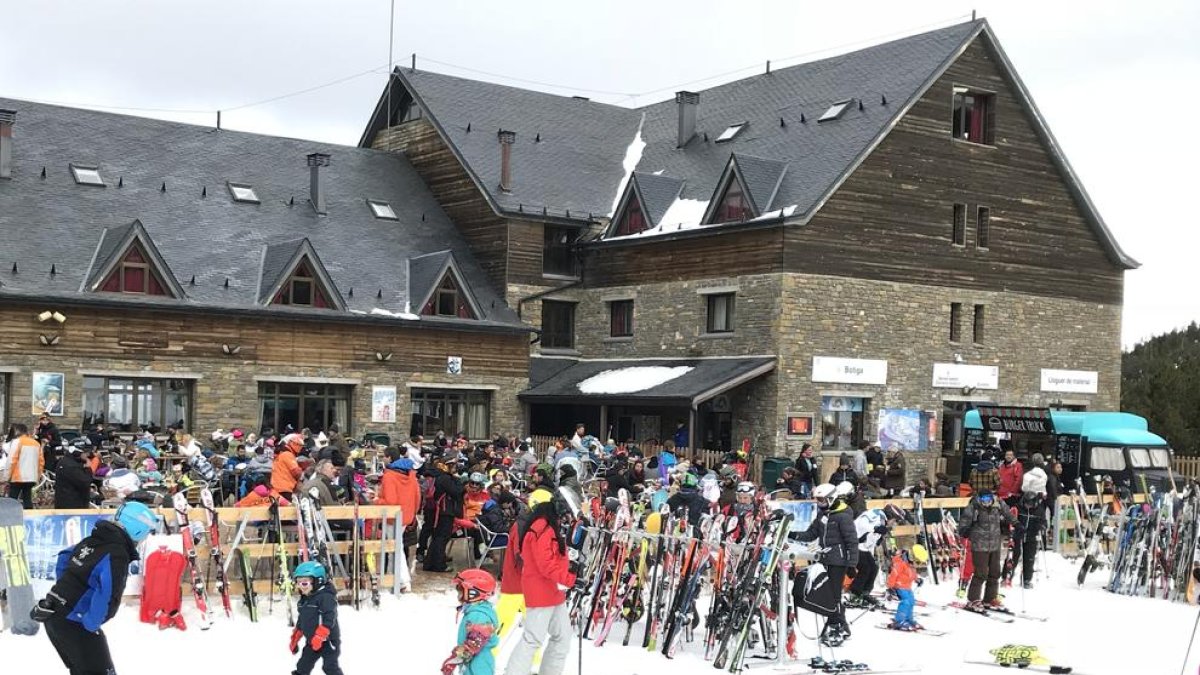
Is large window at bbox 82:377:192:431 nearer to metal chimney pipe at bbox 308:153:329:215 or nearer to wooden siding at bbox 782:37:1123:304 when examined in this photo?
metal chimney pipe at bbox 308:153:329:215

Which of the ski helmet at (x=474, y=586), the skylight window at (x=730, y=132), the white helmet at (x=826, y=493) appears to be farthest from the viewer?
the skylight window at (x=730, y=132)

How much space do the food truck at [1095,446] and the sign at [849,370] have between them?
3763 millimetres

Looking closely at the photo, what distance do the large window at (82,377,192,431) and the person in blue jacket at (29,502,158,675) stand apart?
66.5 ft

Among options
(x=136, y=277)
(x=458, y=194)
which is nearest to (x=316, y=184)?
(x=458, y=194)

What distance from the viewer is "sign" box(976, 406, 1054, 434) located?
102 feet

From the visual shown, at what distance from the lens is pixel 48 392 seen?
96.1ft

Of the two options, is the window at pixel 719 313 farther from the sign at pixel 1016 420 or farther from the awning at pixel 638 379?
the sign at pixel 1016 420

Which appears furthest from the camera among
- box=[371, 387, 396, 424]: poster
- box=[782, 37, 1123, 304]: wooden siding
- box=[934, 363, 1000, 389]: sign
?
box=[934, 363, 1000, 389]: sign

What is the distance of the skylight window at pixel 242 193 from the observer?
3556 cm

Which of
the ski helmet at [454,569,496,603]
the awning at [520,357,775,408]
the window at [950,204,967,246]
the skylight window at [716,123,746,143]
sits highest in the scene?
the skylight window at [716,123,746,143]

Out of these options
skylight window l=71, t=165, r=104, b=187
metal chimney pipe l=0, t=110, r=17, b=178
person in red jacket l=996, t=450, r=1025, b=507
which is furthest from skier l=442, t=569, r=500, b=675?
skylight window l=71, t=165, r=104, b=187

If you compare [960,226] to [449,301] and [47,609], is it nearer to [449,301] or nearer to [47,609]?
[449,301]

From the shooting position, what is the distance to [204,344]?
31578 mm

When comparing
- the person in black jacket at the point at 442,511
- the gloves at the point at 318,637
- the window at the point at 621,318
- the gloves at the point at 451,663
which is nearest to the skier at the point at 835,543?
the person in black jacket at the point at 442,511
